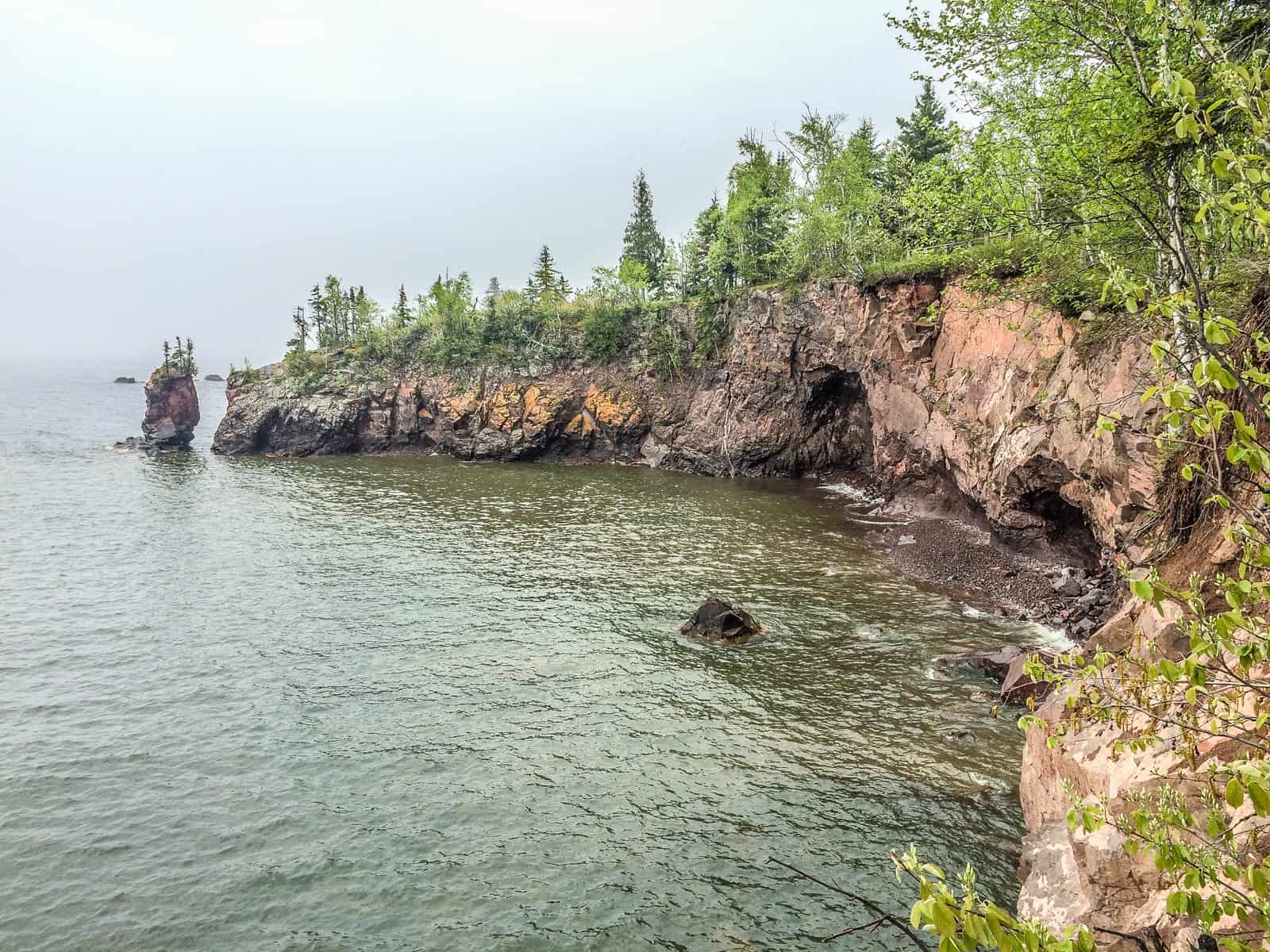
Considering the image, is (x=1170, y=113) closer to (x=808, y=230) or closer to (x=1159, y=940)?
(x=1159, y=940)

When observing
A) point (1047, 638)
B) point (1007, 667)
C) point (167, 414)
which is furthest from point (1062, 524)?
point (167, 414)

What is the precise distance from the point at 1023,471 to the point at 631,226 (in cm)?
8362

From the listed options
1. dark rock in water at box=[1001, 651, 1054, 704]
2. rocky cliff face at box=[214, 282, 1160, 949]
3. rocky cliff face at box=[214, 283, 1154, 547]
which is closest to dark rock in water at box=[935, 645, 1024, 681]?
dark rock in water at box=[1001, 651, 1054, 704]

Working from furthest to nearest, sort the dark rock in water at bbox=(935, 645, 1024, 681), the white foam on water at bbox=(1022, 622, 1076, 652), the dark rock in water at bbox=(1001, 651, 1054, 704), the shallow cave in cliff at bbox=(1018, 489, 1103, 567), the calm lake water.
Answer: the shallow cave in cliff at bbox=(1018, 489, 1103, 567) → the white foam on water at bbox=(1022, 622, 1076, 652) → the dark rock in water at bbox=(935, 645, 1024, 681) → the dark rock in water at bbox=(1001, 651, 1054, 704) → the calm lake water

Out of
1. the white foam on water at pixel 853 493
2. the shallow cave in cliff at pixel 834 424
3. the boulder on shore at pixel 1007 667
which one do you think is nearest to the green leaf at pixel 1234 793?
the boulder on shore at pixel 1007 667

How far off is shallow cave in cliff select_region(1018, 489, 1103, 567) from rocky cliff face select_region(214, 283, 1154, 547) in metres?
0.08

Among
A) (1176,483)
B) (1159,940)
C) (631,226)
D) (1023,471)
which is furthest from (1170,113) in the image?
(631,226)

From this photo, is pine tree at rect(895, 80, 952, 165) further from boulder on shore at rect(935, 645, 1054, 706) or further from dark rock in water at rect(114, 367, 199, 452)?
dark rock in water at rect(114, 367, 199, 452)

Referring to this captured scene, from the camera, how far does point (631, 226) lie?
349ft

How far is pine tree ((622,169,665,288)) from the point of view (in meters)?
104

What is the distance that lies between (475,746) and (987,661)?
17.2m

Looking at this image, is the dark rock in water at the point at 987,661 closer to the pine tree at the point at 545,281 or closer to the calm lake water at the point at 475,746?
the calm lake water at the point at 475,746

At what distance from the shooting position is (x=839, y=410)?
64438mm

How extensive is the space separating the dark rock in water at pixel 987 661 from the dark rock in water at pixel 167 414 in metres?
94.7
